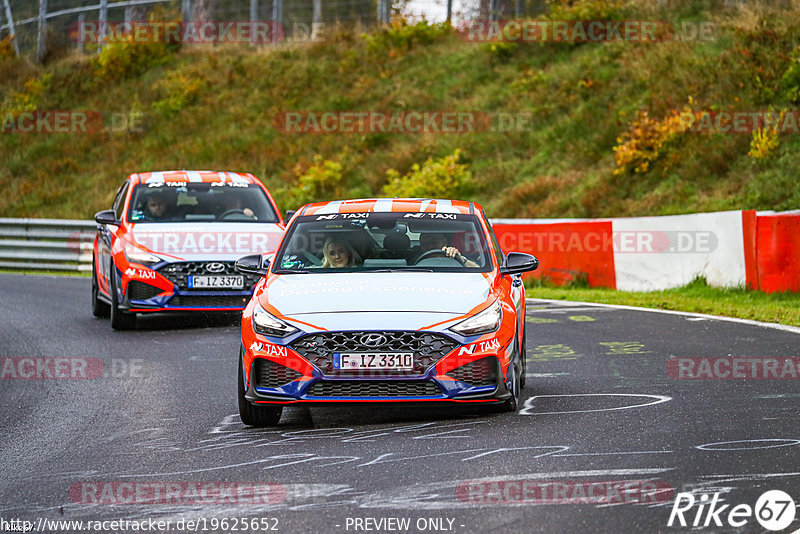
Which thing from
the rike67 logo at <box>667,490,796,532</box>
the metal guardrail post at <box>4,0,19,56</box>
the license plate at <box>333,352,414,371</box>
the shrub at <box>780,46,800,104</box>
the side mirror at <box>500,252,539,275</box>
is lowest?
the rike67 logo at <box>667,490,796,532</box>

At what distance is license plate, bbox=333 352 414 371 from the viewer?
25.0ft

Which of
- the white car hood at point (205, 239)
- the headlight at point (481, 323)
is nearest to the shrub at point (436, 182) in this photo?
the white car hood at point (205, 239)

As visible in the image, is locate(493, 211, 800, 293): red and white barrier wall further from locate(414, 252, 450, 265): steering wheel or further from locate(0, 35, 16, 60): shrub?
locate(0, 35, 16, 60): shrub

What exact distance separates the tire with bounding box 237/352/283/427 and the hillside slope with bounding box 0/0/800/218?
46.0 feet

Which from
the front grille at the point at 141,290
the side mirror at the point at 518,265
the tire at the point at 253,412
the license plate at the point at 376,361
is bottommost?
the tire at the point at 253,412

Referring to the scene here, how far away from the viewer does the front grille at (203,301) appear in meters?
13.6

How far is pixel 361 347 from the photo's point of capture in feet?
25.0

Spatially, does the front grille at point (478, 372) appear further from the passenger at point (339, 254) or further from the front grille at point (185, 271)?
the front grille at point (185, 271)

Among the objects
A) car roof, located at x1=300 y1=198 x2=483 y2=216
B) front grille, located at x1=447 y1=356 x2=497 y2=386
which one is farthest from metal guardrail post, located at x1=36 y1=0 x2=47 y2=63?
front grille, located at x1=447 y1=356 x2=497 y2=386

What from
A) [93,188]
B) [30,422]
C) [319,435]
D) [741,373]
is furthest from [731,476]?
[93,188]

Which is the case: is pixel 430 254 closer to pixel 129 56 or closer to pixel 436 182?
pixel 436 182

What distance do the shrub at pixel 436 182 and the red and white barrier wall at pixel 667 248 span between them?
356 inches

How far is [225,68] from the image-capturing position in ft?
138

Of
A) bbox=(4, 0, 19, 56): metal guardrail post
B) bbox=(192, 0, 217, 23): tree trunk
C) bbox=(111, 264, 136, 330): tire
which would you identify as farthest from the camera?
bbox=(4, 0, 19, 56): metal guardrail post
